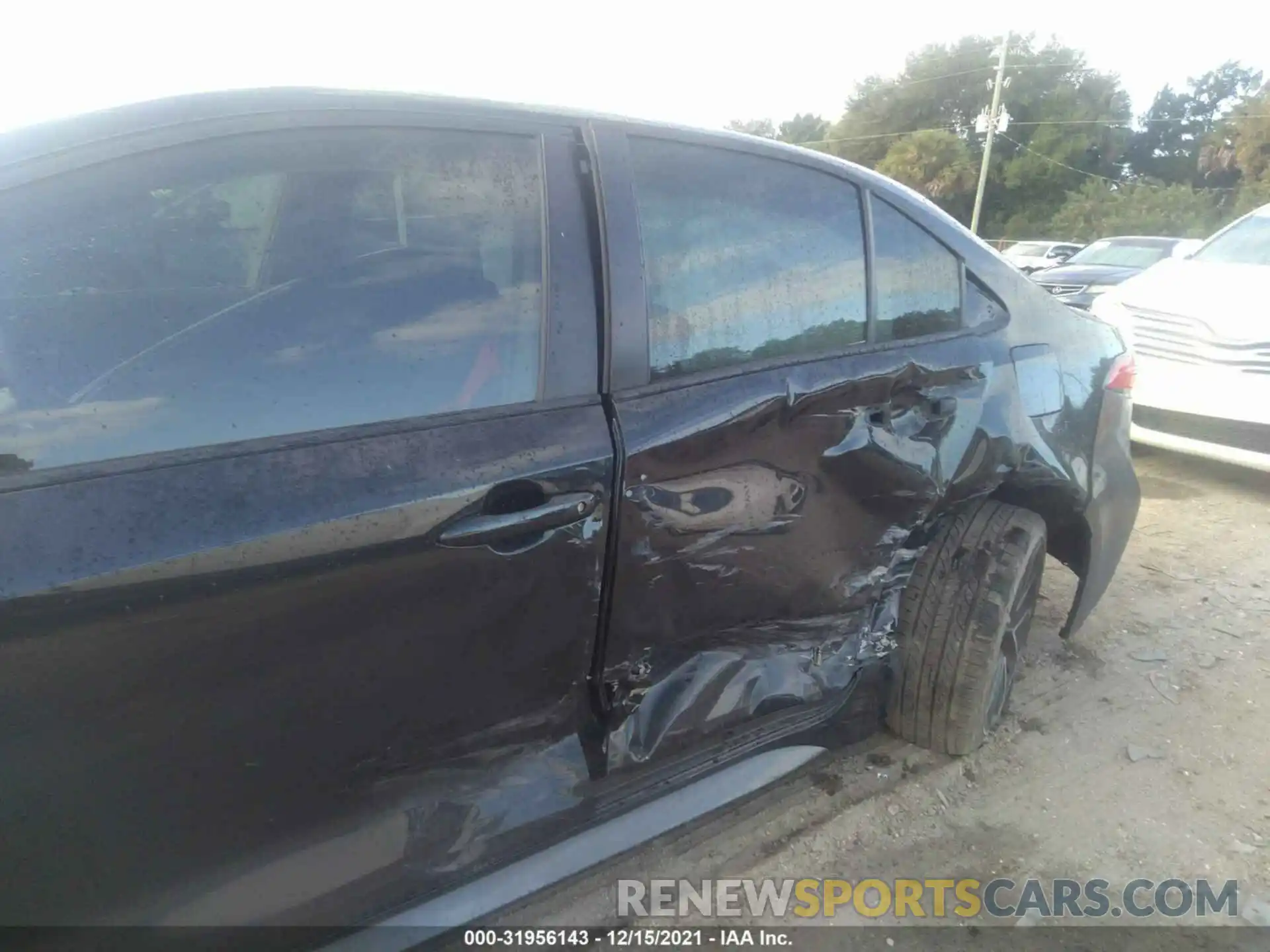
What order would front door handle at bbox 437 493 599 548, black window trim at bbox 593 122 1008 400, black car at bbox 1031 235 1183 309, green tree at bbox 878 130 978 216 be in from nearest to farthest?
1. front door handle at bbox 437 493 599 548
2. black window trim at bbox 593 122 1008 400
3. black car at bbox 1031 235 1183 309
4. green tree at bbox 878 130 978 216

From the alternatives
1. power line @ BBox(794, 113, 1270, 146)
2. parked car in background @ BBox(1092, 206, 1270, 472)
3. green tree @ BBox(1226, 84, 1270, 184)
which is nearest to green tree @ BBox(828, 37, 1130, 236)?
power line @ BBox(794, 113, 1270, 146)

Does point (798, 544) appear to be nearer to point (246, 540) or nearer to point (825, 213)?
point (825, 213)

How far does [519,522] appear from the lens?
4.66 ft

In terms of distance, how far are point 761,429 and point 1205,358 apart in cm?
429

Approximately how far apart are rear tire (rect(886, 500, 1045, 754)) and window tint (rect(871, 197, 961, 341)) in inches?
22.6

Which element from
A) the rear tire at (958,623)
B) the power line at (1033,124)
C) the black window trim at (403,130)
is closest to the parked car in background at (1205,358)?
the rear tire at (958,623)

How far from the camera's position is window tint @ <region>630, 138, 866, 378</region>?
1710 mm

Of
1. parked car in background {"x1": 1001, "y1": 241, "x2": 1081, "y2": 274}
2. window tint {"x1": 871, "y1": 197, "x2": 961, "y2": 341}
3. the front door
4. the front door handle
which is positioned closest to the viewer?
the front door

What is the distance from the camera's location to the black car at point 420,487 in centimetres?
114

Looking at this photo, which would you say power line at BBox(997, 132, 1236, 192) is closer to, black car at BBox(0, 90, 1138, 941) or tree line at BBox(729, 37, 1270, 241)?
tree line at BBox(729, 37, 1270, 241)

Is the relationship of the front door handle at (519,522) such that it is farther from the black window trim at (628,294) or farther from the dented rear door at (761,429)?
the black window trim at (628,294)

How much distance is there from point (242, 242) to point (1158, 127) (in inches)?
2304

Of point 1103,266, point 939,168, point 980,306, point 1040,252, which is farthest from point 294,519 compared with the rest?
point 939,168

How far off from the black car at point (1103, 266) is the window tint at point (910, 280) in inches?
348
